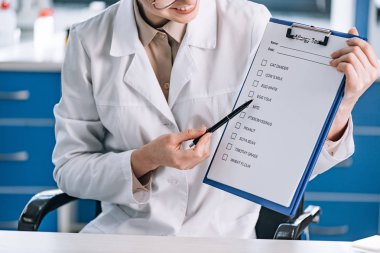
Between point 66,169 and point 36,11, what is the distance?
7.17 feet

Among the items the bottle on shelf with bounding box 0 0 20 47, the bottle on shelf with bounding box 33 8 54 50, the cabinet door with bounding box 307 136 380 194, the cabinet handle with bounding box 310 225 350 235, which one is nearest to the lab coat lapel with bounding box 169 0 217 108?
the cabinet door with bounding box 307 136 380 194

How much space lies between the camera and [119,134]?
5.66ft

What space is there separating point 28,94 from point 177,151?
1.83 m

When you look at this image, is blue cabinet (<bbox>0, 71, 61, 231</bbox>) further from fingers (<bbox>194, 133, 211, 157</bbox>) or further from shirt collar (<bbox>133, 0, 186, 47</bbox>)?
fingers (<bbox>194, 133, 211, 157</bbox>)

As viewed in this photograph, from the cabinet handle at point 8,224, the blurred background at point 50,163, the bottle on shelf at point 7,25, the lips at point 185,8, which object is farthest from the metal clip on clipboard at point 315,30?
the bottle on shelf at point 7,25

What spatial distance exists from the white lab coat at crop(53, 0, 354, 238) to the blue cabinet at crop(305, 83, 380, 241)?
4.94 ft

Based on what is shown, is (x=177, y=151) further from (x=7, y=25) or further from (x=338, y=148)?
(x=7, y=25)

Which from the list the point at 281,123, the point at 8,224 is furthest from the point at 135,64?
the point at 8,224

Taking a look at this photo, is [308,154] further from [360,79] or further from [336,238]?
[336,238]

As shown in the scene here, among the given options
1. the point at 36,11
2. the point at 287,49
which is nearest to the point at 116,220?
the point at 287,49

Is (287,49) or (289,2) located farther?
(289,2)

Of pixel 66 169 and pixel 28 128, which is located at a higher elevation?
pixel 66 169

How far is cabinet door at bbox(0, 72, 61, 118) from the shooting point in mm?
3162

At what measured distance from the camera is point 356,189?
10.5 feet
